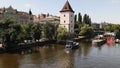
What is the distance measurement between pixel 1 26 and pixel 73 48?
17.7 metres

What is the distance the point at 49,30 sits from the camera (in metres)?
67.0

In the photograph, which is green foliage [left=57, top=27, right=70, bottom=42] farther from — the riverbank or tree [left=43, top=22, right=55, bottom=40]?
tree [left=43, top=22, right=55, bottom=40]

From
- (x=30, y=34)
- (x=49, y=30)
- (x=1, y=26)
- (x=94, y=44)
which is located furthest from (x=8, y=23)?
(x=94, y=44)

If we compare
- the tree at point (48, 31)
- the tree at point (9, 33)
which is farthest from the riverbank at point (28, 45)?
the tree at point (48, 31)

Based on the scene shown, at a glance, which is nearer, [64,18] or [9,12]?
[64,18]

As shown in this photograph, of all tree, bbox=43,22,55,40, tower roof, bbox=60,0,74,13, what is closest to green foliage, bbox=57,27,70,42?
tree, bbox=43,22,55,40

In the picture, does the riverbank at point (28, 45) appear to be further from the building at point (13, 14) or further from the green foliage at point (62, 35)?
the building at point (13, 14)

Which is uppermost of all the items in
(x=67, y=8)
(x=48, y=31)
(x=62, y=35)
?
(x=67, y=8)

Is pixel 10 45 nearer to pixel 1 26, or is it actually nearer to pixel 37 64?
pixel 1 26

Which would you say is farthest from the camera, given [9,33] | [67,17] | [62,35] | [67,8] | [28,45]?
[67,8]

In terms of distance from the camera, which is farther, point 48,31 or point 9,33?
point 48,31

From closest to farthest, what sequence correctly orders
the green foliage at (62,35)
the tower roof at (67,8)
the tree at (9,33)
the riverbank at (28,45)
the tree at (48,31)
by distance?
the tree at (9,33) → the riverbank at (28,45) → the green foliage at (62,35) → the tree at (48,31) → the tower roof at (67,8)

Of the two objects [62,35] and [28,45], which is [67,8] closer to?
[62,35]

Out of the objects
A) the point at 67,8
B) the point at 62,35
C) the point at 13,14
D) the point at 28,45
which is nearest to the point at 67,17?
the point at 67,8
